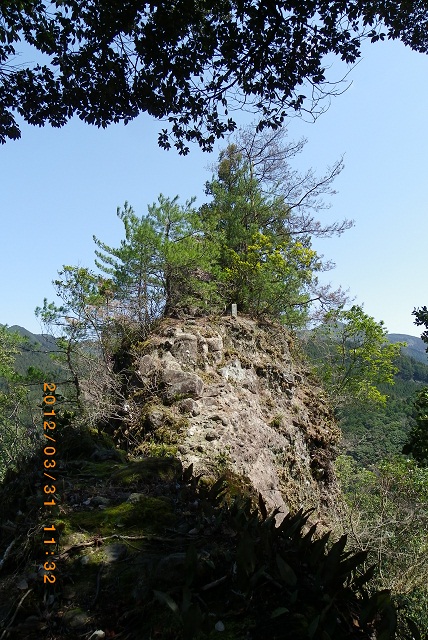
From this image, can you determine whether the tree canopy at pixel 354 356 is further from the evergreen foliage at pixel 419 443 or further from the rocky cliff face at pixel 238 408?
the evergreen foliage at pixel 419 443

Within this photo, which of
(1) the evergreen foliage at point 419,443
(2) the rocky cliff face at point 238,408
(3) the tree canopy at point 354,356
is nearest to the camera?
(1) the evergreen foliage at point 419,443

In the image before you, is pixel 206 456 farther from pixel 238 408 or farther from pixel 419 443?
pixel 419 443

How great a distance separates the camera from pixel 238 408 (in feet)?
25.5

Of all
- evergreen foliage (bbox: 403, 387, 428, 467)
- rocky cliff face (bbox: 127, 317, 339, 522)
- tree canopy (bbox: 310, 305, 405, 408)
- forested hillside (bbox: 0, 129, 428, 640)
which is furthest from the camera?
tree canopy (bbox: 310, 305, 405, 408)

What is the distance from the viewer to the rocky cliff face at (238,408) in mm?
6703

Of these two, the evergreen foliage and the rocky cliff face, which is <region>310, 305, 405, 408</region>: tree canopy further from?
the evergreen foliage

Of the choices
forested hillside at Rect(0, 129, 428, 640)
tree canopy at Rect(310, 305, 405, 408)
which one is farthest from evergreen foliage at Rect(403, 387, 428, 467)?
tree canopy at Rect(310, 305, 405, 408)

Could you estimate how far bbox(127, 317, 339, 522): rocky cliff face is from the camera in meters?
6.70

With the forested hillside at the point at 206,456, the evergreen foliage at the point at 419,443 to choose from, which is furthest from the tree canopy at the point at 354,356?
the evergreen foliage at the point at 419,443

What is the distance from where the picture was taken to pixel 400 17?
3.50 meters

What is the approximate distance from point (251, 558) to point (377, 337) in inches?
639

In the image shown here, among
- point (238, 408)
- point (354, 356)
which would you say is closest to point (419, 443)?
point (238, 408)

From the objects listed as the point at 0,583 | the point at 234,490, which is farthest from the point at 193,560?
the point at 234,490

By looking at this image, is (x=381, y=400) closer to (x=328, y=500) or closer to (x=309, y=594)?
(x=328, y=500)
